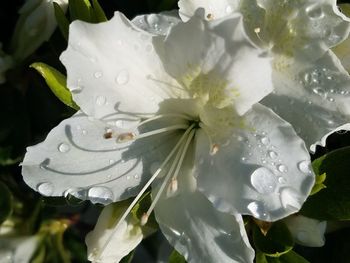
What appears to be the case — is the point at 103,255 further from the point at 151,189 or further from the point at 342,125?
the point at 342,125

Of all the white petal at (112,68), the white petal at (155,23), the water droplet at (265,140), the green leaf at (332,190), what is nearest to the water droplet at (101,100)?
the white petal at (112,68)

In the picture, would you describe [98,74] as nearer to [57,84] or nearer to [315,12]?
[57,84]

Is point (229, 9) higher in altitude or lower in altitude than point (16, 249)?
higher

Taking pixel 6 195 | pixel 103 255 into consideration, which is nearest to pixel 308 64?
pixel 103 255

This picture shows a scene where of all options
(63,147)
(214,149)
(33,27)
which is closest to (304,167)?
(214,149)

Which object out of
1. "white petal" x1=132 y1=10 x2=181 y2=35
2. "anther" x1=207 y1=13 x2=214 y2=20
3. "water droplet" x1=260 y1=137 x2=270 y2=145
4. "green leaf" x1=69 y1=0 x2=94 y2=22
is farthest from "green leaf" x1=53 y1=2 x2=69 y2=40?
"water droplet" x1=260 y1=137 x2=270 y2=145

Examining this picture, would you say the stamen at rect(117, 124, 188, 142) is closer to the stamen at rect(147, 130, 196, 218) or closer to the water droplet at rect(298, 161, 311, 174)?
the stamen at rect(147, 130, 196, 218)
